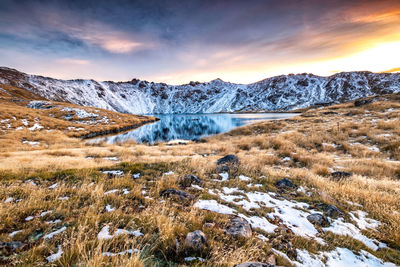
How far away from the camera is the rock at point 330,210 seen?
5066mm

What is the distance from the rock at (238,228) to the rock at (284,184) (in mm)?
4107

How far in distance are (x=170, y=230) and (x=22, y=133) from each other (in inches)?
1366

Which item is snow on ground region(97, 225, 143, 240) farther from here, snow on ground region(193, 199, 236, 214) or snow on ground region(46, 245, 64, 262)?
snow on ground region(193, 199, 236, 214)

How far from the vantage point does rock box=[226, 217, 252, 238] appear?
350 cm

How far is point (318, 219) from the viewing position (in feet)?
15.5

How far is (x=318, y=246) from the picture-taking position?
3.71 metres

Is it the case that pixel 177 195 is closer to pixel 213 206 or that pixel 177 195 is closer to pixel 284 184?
pixel 213 206

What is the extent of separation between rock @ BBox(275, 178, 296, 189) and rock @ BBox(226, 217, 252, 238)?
13.5ft

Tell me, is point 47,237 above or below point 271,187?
above

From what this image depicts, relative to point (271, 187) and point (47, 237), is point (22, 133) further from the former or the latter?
point (271, 187)

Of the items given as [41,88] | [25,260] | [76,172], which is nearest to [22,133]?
[76,172]

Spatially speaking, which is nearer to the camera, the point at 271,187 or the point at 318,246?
the point at 318,246

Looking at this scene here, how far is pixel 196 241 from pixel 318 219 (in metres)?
4.00

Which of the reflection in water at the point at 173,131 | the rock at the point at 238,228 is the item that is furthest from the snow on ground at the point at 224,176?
the reflection in water at the point at 173,131
